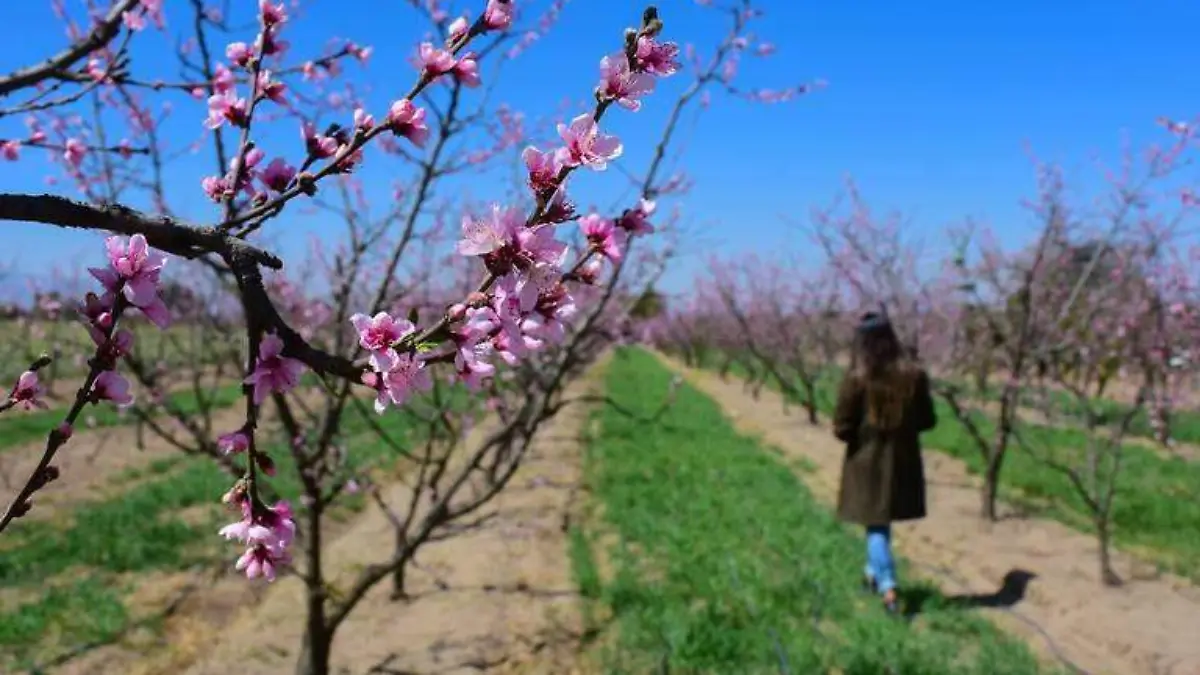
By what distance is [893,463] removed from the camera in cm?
534

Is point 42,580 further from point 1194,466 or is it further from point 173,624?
point 1194,466

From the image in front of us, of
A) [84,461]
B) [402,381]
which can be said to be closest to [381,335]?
[402,381]

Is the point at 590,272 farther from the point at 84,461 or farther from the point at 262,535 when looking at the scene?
the point at 84,461

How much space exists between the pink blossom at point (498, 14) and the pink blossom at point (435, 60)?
0.09m

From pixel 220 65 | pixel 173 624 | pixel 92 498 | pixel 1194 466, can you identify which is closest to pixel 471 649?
pixel 173 624

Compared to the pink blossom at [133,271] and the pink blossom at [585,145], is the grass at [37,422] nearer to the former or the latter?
the pink blossom at [133,271]

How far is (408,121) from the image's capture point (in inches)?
56.1

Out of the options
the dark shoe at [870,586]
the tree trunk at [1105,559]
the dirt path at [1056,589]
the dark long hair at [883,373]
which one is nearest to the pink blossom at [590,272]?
the dark long hair at [883,373]

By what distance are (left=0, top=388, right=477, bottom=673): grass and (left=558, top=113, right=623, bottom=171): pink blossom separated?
3.20 m

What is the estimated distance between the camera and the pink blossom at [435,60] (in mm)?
1470

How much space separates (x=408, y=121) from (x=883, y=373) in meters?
4.47

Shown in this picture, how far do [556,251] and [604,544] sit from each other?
279 inches

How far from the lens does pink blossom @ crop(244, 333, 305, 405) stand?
3.82 ft

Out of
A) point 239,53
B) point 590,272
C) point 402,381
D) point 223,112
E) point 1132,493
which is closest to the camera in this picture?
point 402,381
